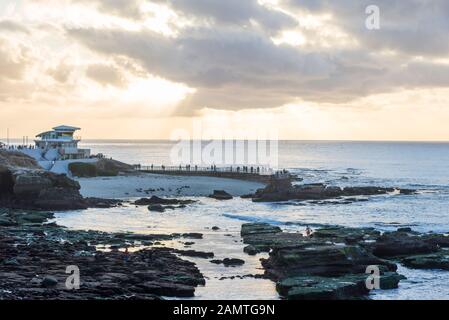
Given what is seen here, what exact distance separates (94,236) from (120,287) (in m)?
19.2

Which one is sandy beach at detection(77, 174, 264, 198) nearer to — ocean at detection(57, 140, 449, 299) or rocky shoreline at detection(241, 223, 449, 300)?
ocean at detection(57, 140, 449, 299)

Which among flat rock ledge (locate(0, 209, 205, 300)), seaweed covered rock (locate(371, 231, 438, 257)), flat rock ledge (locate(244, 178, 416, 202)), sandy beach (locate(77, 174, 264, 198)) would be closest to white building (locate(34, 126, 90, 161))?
sandy beach (locate(77, 174, 264, 198))

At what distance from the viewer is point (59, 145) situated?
116625 millimetres

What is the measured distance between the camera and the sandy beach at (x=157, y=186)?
92.8m

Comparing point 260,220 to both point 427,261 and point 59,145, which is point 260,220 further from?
point 59,145

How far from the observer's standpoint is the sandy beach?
9281 cm

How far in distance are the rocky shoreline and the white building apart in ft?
217

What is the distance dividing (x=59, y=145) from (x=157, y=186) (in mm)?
26049

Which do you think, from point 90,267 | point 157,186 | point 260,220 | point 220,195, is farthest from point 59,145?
point 90,267

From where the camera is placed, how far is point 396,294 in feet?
115

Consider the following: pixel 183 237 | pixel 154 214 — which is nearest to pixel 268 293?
pixel 183 237
